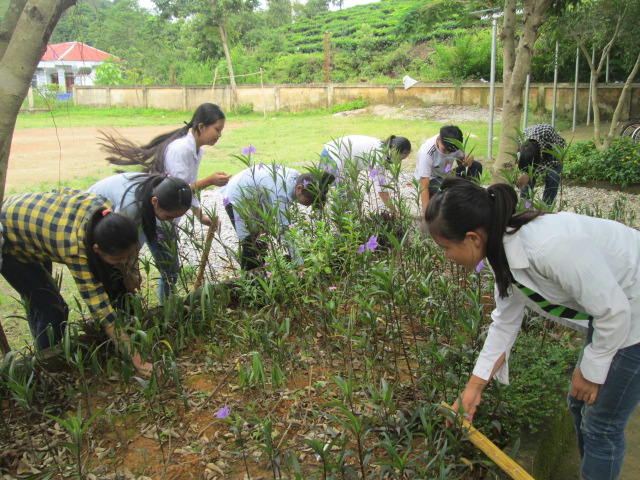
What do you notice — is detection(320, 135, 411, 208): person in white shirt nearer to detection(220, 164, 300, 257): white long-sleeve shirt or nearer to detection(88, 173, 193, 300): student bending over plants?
detection(220, 164, 300, 257): white long-sleeve shirt

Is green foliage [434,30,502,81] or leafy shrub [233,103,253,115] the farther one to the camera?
leafy shrub [233,103,253,115]

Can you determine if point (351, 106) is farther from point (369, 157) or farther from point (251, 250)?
point (251, 250)

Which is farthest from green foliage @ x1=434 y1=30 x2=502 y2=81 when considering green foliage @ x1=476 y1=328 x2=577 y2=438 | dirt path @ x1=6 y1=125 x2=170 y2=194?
green foliage @ x1=476 y1=328 x2=577 y2=438

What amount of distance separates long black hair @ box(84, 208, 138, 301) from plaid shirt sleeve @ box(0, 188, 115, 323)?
0.04 metres

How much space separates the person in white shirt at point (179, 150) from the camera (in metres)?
3.79

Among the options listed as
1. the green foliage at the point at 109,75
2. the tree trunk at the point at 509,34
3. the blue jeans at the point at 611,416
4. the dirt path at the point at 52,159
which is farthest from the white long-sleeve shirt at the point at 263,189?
the green foliage at the point at 109,75

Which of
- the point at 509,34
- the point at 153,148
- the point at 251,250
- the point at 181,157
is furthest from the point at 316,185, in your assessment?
the point at 509,34

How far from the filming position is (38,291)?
115 inches

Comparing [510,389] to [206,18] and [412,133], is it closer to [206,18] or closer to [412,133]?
[412,133]

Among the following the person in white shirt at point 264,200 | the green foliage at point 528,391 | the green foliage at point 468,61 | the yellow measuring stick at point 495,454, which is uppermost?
the green foliage at point 468,61

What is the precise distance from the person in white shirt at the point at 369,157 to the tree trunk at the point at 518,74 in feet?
3.22

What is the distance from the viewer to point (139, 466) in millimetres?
2178

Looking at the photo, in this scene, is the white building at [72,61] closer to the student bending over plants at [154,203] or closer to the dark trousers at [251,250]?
the student bending over plants at [154,203]

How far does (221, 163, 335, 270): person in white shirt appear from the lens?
3.21m
